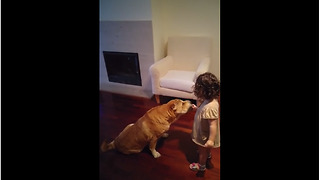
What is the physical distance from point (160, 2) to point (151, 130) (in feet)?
1.37

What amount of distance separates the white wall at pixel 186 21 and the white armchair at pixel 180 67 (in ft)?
0.07

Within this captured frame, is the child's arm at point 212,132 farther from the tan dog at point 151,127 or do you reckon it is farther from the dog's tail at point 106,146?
the dog's tail at point 106,146

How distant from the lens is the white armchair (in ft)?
2.62

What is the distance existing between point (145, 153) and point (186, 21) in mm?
461

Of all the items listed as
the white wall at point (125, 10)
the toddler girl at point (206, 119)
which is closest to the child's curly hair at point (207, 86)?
the toddler girl at point (206, 119)

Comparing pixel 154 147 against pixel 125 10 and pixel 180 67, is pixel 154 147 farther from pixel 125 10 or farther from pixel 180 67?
pixel 125 10

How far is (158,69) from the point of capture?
0.83 metres

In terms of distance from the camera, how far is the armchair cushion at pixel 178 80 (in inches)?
31.7

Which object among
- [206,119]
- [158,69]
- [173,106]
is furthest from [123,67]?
[206,119]

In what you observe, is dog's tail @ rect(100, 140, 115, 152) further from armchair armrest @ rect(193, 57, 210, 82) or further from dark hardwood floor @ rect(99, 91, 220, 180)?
armchair armrest @ rect(193, 57, 210, 82)

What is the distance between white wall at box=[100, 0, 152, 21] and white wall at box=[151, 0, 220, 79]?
0.09 feet

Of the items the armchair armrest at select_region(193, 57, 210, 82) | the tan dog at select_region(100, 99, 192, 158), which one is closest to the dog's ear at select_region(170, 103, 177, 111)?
the tan dog at select_region(100, 99, 192, 158)
